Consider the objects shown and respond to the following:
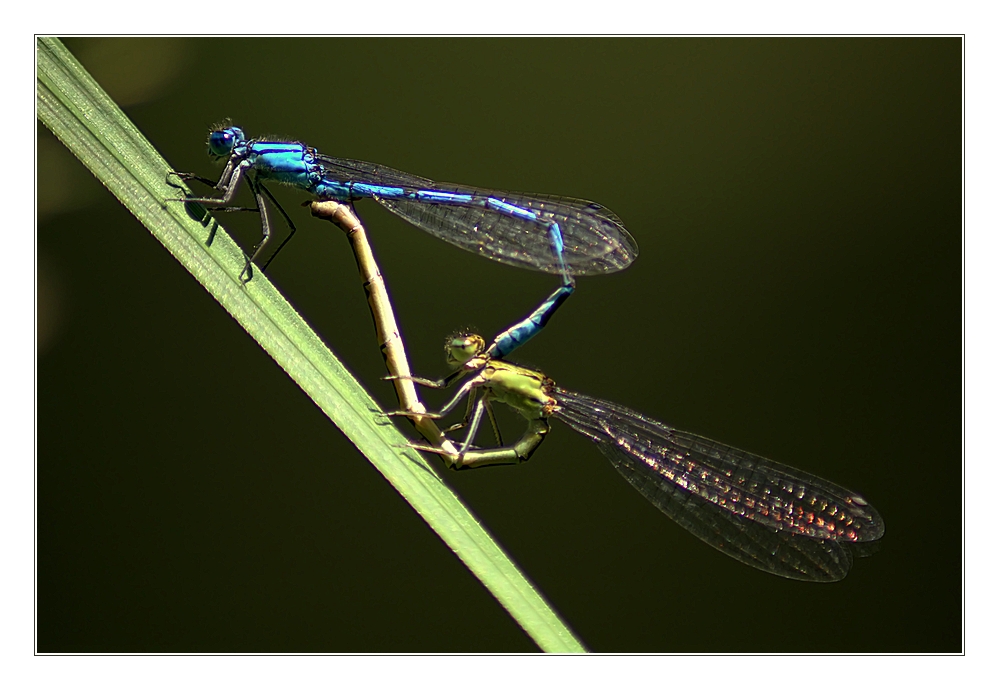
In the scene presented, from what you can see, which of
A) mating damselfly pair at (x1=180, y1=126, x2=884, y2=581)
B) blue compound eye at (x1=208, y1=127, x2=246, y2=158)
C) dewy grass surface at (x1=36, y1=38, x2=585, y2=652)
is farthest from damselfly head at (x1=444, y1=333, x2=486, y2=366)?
blue compound eye at (x1=208, y1=127, x2=246, y2=158)

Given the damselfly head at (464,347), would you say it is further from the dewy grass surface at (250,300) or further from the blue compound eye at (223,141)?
the blue compound eye at (223,141)

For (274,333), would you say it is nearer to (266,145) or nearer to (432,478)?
(432,478)

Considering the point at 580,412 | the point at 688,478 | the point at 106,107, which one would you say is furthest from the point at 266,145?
the point at 688,478

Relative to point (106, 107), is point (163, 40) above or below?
above

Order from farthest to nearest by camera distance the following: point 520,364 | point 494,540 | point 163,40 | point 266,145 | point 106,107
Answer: point 163,40
point 520,364
point 266,145
point 494,540
point 106,107

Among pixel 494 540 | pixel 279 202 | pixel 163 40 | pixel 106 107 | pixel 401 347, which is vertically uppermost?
pixel 163 40

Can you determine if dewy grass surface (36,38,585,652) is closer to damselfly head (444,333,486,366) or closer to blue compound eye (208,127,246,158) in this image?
blue compound eye (208,127,246,158)
